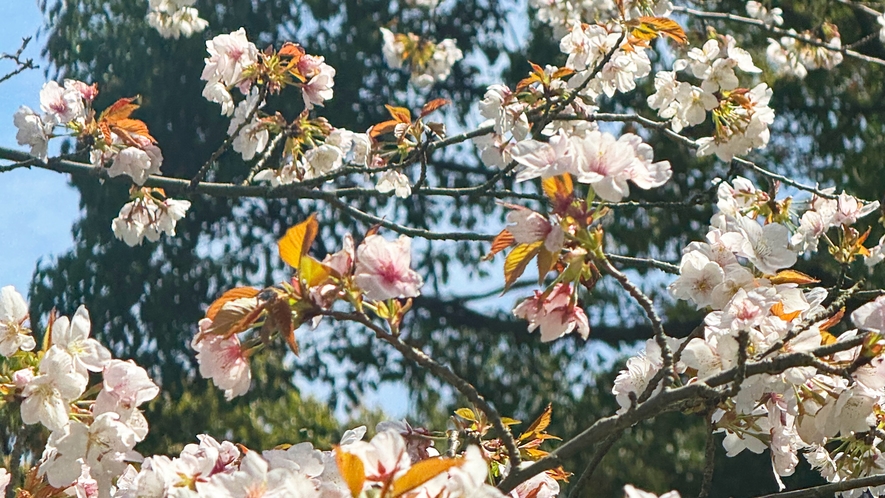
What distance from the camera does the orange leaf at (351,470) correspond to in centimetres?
61

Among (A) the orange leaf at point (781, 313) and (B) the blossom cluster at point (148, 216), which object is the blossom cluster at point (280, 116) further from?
(A) the orange leaf at point (781, 313)

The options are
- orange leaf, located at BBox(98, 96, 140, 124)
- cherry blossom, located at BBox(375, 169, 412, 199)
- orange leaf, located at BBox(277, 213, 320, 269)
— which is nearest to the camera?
orange leaf, located at BBox(277, 213, 320, 269)

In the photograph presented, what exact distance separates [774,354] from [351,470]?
1.58 ft

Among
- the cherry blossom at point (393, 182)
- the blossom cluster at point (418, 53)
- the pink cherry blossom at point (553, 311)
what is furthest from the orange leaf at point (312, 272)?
the blossom cluster at point (418, 53)

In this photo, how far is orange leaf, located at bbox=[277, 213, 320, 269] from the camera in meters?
0.73

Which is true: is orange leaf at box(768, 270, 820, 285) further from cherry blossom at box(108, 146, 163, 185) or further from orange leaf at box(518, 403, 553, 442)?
cherry blossom at box(108, 146, 163, 185)

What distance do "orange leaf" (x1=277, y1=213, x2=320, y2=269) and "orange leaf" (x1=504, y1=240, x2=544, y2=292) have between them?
19 centimetres

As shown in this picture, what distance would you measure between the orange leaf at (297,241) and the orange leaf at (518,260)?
0.19 metres

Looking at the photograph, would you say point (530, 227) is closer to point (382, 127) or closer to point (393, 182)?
point (382, 127)

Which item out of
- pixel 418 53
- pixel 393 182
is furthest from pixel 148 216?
pixel 418 53

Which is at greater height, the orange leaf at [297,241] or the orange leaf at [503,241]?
the orange leaf at [297,241]

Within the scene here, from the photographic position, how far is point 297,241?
74 centimetres

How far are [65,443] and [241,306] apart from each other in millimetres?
355

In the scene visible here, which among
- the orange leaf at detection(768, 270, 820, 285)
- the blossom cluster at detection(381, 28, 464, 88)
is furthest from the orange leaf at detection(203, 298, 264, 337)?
the blossom cluster at detection(381, 28, 464, 88)
